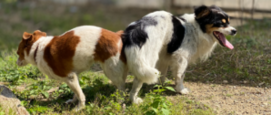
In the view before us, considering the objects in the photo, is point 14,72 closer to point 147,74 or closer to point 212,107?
point 147,74

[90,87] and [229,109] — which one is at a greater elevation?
[90,87]

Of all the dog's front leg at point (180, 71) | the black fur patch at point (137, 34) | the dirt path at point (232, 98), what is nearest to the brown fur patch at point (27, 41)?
the black fur patch at point (137, 34)

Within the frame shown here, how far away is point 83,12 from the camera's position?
11117 mm

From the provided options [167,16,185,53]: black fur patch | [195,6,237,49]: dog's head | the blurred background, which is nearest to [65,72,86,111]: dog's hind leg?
[167,16,185,53]: black fur patch

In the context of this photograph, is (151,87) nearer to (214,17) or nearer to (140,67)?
(140,67)

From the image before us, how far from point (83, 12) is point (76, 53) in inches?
316

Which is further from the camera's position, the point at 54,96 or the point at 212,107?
the point at 54,96

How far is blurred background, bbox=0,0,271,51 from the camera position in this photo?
7.94 m

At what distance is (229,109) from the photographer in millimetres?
3832

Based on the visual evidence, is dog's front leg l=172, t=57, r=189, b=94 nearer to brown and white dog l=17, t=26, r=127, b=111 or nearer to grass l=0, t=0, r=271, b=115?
grass l=0, t=0, r=271, b=115

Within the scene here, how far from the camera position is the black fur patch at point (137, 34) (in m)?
3.63

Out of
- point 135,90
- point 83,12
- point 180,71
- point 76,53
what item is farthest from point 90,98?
point 83,12

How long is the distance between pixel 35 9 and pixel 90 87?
817cm

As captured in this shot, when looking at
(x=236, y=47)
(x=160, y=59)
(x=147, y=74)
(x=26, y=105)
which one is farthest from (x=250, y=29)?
(x=26, y=105)
